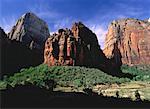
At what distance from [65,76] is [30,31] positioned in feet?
178

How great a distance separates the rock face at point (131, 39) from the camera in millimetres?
181625

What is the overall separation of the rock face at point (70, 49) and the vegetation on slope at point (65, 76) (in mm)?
2630

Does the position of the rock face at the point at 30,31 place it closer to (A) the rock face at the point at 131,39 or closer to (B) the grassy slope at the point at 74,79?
(B) the grassy slope at the point at 74,79

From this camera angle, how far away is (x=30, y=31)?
142m

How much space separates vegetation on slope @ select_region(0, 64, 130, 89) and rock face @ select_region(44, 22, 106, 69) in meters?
2.63

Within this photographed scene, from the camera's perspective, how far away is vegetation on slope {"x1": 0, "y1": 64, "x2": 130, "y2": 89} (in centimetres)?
8720

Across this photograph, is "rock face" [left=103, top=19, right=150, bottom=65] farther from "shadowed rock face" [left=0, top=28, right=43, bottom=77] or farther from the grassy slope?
the grassy slope

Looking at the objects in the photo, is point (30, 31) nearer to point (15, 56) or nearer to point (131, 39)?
point (15, 56)

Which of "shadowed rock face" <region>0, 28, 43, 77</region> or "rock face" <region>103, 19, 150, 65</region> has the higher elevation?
"rock face" <region>103, 19, 150, 65</region>

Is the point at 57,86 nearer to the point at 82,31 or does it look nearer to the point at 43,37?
the point at 82,31

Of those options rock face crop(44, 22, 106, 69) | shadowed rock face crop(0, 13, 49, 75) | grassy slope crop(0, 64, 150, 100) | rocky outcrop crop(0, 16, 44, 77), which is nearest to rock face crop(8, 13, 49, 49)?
shadowed rock face crop(0, 13, 49, 75)

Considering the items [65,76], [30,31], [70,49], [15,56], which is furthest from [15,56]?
[30,31]

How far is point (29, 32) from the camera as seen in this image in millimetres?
140000

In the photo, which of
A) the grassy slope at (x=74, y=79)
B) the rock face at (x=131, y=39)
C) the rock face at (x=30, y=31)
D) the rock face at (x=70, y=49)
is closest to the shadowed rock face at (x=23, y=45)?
the rock face at (x=30, y=31)
